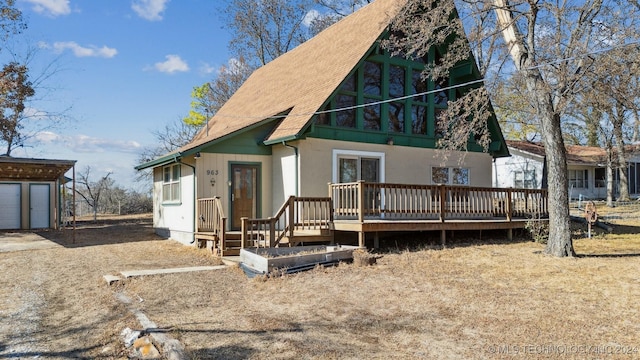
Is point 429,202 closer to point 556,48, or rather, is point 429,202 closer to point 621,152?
point 556,48

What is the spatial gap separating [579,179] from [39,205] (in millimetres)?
31548

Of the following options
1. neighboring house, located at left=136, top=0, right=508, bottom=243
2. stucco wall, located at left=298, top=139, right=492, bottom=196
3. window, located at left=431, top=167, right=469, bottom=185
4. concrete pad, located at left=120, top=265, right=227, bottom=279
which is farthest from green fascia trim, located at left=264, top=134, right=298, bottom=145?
window, located at left=431, top=167, right=469, bottom=185

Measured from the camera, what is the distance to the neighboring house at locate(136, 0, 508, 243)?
40.7 ft

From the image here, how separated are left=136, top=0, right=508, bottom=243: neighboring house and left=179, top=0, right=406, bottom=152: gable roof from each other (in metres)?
0.05

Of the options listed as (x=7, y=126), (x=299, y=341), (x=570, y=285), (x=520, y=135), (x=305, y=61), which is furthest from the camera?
(x=520, y=135)

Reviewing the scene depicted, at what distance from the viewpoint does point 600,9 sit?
31.7ft

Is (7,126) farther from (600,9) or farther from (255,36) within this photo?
(600,9)

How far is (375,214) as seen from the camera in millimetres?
11156

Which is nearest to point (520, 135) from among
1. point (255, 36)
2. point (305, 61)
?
point (255, 36)

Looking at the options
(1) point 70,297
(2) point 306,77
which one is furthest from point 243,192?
(1) point 70,297

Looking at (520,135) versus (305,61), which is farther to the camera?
(520,135)

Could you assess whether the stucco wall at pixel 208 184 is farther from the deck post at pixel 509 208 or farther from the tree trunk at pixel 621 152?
the tree trunk at pixel 621 152

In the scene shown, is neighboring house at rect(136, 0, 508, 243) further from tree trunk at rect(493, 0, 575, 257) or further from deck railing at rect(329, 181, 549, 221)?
tree trunk at rect(493, 0, 575, 257)

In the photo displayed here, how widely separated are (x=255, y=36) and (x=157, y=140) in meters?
10.4
